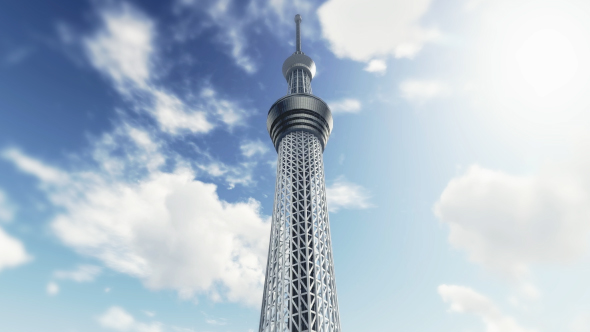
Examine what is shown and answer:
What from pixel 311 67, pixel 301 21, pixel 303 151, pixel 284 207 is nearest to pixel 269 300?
pixel 284 207

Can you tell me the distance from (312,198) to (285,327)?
23716mm

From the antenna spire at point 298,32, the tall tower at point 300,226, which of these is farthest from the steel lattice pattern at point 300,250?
the antenna spire at point 298,32

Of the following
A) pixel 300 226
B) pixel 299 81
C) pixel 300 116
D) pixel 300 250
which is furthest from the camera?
pixel 299 81

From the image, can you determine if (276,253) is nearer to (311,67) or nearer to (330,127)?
(330,127)

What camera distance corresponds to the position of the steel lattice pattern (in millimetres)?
53219

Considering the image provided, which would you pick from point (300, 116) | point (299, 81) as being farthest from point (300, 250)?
point (299, 81)

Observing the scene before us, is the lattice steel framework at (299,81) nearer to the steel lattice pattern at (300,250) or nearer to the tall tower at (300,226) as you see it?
the tall tower at (300,226)

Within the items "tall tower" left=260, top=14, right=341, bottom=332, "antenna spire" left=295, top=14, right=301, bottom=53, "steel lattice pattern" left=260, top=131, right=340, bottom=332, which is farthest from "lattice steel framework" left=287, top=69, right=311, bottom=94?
"steel lattice pattern" left=260, top=131, right=340, bottom=332

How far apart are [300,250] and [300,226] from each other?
14.8 ft

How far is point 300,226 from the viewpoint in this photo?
6312cm

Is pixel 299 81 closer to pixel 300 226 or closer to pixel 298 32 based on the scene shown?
pixel 298 32

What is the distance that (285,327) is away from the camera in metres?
→ 51.1

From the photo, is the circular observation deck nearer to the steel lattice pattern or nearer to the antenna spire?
the steel lattice pattern

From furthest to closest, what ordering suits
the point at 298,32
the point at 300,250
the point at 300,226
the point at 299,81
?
the point at 298,32, the point at 299,81, the point at 300,226, the point at 300,250
